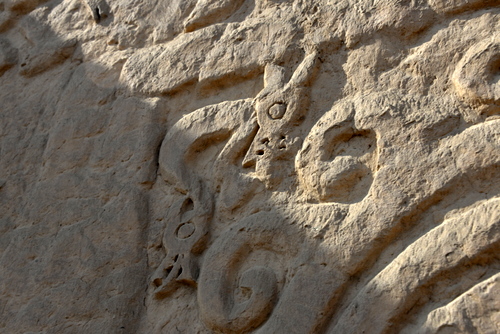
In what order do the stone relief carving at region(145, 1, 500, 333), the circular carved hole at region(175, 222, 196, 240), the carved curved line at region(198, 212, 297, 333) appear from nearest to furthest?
the stone relief carving at region(145, 1, 500, 333), the carved curved line at region(198, 212, 297, 333), the circular carved hole at region(175, 222, 196, 240)

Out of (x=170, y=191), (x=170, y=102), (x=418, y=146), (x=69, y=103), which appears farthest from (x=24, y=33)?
(x=418, y=146)

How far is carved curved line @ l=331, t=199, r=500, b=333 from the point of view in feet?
4.76

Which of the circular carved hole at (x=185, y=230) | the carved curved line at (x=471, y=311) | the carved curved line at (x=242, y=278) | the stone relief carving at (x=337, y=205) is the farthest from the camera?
the circular carved hole at (x=185, y=230)

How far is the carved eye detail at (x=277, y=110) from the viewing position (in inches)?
72.1

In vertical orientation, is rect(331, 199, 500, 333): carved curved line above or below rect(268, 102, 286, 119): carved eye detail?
below

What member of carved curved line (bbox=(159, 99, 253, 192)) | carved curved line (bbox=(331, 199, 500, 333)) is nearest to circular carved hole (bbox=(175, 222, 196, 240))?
carved curved line (bbox=(159, 99, 253, 192))

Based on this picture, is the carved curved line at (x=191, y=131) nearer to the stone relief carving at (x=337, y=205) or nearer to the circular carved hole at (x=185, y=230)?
the stone relief carving at (x=337, y=205)

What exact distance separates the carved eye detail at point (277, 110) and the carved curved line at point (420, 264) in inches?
20.3

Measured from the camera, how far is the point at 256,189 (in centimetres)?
178

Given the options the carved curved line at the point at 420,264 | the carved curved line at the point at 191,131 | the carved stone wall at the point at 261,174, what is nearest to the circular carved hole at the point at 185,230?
the carved stone wall at the point at 261,174

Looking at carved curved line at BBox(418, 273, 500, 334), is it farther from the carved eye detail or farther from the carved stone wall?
the carved eye detail

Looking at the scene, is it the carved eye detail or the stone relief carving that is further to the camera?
the carved eye detail

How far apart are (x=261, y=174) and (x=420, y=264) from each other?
491 mm

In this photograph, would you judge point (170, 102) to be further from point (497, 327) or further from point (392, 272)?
point (497, 327)
